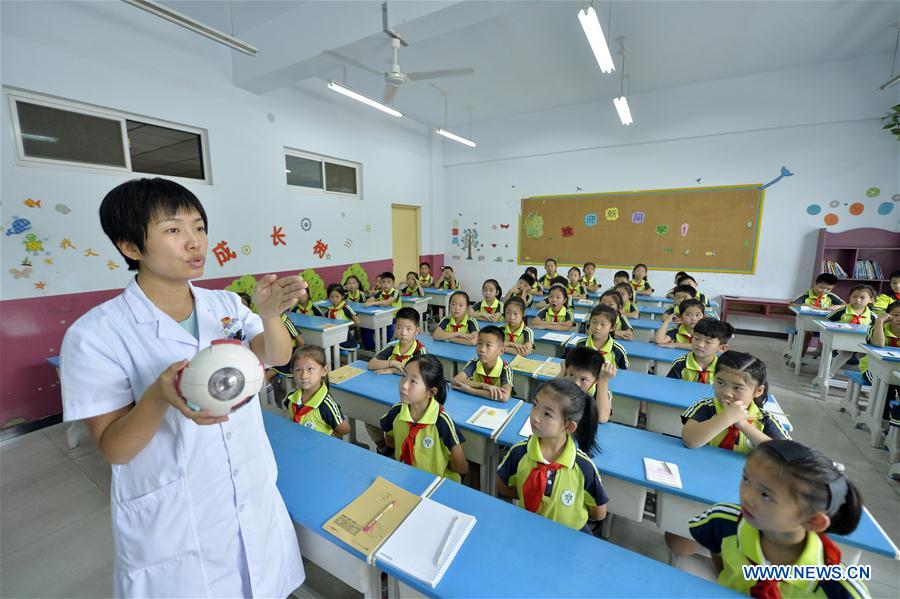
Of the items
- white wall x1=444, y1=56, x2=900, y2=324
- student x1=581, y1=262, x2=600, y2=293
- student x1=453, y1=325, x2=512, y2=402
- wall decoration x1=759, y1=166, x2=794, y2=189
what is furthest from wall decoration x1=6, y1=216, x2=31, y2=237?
wall decoration x1=759, y1=166, x2=794, y2=189

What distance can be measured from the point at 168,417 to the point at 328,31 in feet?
13.0

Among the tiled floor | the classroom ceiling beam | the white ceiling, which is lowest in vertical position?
the tiled floor

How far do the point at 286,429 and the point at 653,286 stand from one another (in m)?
6.52

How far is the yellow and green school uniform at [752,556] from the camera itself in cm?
87

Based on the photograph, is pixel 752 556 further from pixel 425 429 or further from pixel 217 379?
pixel 217 379

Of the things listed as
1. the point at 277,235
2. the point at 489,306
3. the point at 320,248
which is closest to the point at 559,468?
the point at 489,306

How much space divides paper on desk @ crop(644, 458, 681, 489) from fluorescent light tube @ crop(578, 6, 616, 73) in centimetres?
263

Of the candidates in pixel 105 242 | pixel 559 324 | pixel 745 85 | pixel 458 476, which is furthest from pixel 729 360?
pixel 745 85

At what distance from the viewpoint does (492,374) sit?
93.3 inches

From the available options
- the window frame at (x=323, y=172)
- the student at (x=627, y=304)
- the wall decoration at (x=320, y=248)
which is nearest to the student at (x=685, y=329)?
the student at (x=627, y=304)

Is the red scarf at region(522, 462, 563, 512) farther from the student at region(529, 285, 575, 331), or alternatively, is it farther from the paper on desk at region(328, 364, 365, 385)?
the student at region(529, 285, 575, 331)

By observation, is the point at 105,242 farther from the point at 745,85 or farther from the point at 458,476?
the point at 745,85

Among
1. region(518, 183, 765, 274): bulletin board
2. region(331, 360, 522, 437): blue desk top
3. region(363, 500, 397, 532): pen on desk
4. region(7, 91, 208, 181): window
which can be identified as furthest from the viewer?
region(518, 183, 765, 274): bulletin board

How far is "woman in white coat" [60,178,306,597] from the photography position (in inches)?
27.0
